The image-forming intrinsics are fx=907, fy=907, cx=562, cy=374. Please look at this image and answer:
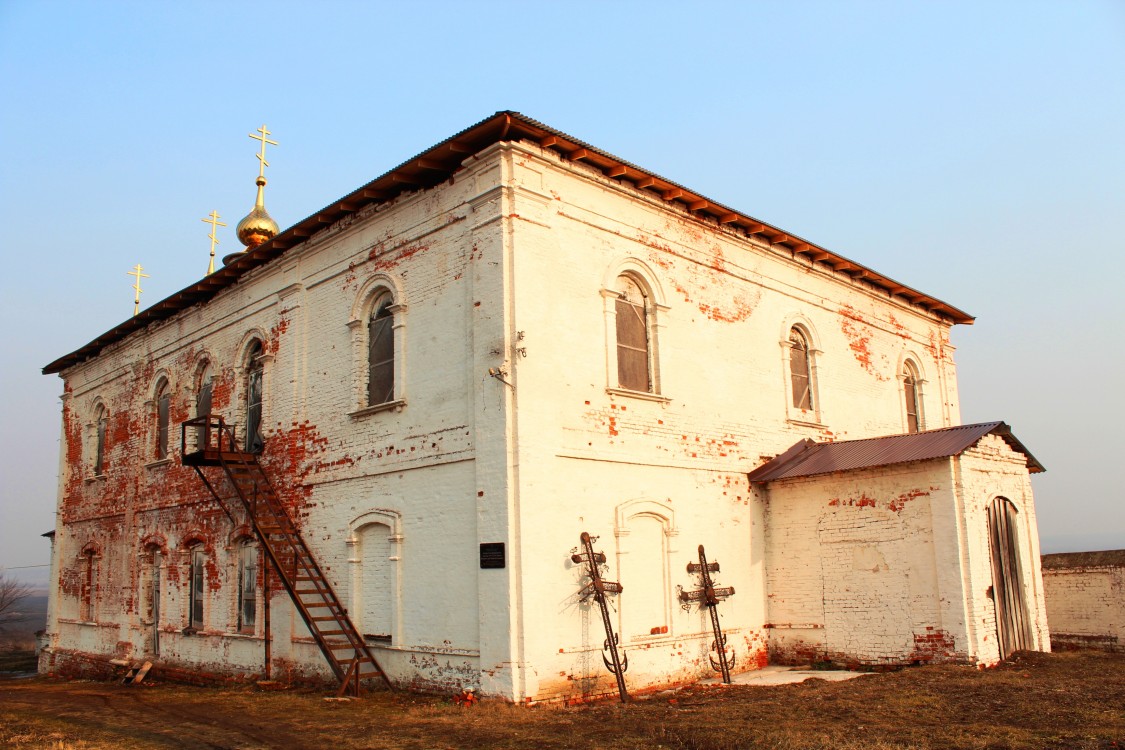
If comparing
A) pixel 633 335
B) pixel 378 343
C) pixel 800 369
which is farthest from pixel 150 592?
pixel 800 369

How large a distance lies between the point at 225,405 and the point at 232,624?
13.7 ft

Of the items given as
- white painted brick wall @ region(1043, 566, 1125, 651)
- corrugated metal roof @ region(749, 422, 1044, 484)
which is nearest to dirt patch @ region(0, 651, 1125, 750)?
corrugated metal roof @ region(749, 422, 1044, 484)

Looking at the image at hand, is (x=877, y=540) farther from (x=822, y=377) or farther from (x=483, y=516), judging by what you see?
(x=483, y=516)

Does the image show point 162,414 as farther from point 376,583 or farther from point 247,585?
point 376,583

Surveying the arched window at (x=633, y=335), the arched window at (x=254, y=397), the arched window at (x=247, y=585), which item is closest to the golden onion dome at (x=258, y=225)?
the arched window at (x=254, y=397)

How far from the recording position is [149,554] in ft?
65.4

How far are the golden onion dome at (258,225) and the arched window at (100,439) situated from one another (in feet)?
18.7

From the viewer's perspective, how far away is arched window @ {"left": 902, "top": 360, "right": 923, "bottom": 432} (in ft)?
66.7

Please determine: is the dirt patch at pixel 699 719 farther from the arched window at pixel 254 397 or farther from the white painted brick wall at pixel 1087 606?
the arched window at pixel 254 397

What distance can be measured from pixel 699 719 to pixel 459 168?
312 inches

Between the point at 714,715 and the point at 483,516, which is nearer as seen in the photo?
the point at 714,715

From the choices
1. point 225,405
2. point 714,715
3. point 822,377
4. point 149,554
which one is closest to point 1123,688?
point 714,715

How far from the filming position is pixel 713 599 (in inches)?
539

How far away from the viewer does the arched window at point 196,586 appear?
59.0ft
